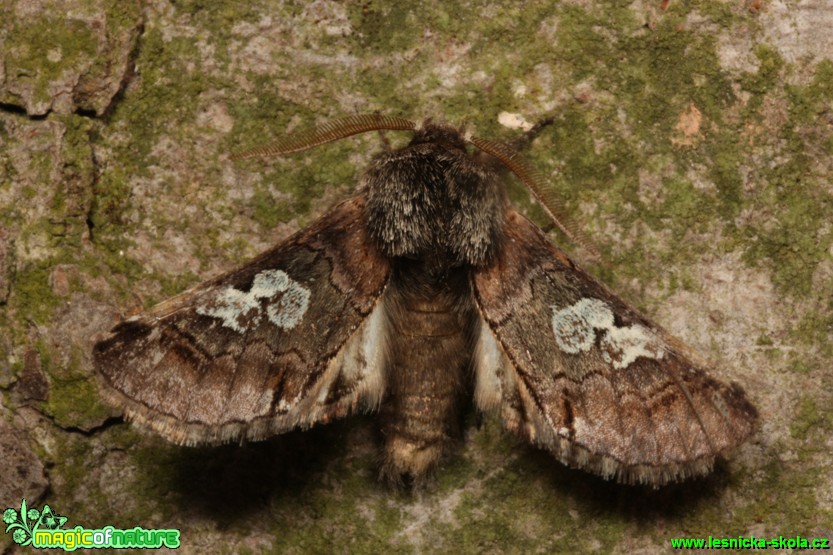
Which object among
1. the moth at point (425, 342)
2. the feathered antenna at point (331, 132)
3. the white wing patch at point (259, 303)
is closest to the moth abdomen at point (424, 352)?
the moth at point (425, 342)

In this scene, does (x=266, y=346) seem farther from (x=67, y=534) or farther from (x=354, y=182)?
(x=67, y=534)

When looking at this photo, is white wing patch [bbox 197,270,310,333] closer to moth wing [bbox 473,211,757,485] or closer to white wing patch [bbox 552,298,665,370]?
moth wing [bbox 473,211,757,485]

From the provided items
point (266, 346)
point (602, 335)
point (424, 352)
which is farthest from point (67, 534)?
point (602, 335)

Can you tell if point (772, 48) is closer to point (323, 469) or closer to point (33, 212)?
point (323, 469)

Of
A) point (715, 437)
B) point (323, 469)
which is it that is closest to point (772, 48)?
point (715, 437)

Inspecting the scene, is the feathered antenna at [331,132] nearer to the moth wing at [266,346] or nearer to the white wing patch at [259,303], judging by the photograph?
the moth wing at [266,346]

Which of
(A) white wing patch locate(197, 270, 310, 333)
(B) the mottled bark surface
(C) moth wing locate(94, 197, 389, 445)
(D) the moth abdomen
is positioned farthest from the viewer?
(B) the mottled bark surface

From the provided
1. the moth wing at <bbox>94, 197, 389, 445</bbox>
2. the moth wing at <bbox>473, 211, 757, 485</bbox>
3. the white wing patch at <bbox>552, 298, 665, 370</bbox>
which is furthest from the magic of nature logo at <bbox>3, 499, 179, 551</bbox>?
the white wing patch at <bbox>552, 298, 665, 370</bbox>
